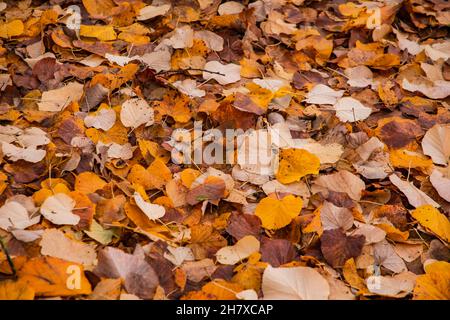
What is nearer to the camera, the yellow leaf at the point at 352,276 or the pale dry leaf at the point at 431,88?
the yellow leaf at the point at 352,276

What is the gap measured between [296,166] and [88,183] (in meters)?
0.62

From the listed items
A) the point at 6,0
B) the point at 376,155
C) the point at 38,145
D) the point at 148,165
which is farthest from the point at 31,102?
the point at 376,155

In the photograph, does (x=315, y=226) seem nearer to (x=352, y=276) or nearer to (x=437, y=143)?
(x=352, y=276)

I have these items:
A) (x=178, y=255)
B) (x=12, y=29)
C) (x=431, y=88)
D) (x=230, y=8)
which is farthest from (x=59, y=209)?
(x=431, y=88)

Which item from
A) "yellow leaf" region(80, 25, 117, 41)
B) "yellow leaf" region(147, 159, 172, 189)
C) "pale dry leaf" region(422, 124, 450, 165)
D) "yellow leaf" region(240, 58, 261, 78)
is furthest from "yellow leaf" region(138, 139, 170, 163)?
"pale dry leaf" region(422, 124, 450, 165)

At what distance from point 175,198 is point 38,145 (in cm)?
48

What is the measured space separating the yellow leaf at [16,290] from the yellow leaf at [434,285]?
90cm

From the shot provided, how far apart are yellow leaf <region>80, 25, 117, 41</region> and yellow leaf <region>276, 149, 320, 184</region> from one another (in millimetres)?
919

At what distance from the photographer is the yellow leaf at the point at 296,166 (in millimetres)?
1420

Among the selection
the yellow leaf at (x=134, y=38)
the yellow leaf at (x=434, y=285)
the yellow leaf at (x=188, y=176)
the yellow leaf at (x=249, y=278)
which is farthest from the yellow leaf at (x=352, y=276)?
the yellow leaf at (x=134, y=38)

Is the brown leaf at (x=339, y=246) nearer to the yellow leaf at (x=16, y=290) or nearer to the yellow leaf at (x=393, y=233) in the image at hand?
the yellow leaf at (x=393, y=233)

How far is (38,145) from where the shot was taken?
4.79 ft

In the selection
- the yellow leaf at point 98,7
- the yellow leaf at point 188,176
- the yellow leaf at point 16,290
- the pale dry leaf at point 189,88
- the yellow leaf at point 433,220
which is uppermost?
the yellow leaf at point 98,7

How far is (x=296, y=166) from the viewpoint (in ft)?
4.72
